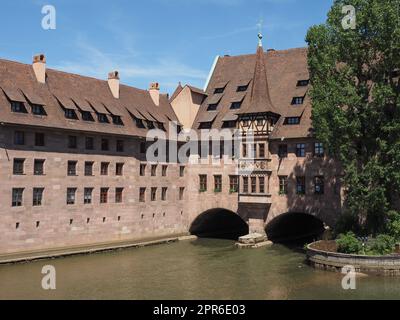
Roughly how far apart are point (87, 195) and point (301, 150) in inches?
785

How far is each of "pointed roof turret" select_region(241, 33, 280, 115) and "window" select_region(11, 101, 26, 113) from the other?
20509 millimetres

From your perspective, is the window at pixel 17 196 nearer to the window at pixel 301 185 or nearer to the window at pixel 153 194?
the window at pixel 153 194

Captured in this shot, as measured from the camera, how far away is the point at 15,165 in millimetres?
41406

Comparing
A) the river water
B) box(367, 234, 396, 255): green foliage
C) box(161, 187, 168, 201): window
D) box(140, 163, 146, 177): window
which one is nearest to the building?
box(140, 163, 146, 177): window

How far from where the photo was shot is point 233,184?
53.5 meters

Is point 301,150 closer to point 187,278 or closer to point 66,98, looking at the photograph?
point 187,278

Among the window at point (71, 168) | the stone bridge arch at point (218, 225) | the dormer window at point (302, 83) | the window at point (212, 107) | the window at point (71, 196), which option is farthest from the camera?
the window at point (212, 107)

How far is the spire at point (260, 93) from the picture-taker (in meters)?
50.8

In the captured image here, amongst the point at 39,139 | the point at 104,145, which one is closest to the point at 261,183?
the point at 104,145

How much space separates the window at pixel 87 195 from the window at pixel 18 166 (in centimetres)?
649

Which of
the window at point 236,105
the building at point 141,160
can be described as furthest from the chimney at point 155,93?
the window at point 236,105

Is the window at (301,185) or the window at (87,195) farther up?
the window at (301,185)

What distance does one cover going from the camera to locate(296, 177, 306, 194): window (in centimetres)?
4891
